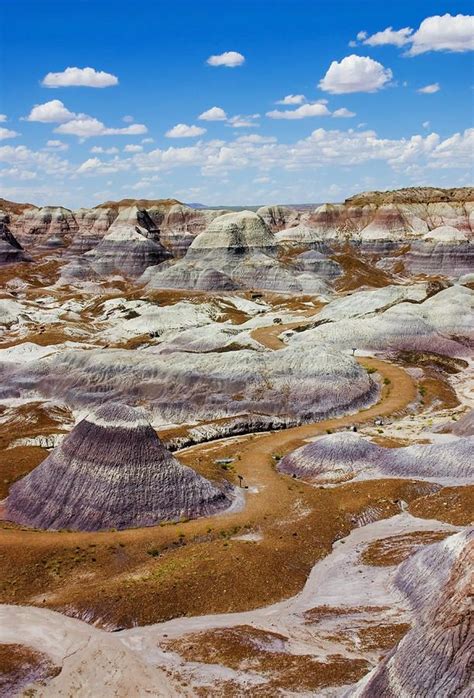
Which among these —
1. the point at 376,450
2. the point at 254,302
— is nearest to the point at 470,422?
the point at 376,450

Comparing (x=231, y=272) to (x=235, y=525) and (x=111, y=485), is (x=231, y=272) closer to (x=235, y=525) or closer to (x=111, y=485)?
(x=111, y=485)

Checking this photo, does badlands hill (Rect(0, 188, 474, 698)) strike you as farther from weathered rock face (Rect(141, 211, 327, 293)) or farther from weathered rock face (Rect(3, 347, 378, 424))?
weathered rock face (Rect(141, 211, 327, 293))

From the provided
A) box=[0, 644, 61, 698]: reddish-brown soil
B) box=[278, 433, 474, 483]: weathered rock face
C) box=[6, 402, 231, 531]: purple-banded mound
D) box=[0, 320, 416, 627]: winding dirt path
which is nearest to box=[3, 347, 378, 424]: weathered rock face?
box=[278, 433, 474, 483]: weathered rock face

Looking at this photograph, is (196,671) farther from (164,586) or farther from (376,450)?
(376,450)

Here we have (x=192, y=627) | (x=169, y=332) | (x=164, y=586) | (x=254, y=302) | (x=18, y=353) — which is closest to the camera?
(x=192, y=627)

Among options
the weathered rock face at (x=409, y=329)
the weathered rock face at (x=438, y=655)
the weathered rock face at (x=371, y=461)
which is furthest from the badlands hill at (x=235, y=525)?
the weathered rock face at (x=409, y=329)

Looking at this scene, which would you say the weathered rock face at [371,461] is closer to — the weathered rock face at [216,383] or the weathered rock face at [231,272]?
the weathered rock face at [216,383]
